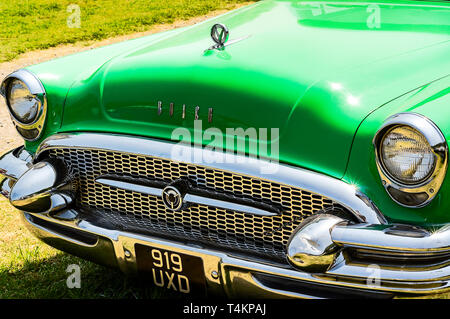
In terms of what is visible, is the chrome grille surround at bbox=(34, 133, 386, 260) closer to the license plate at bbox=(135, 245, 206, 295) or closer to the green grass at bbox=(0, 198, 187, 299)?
the license plate at bbox=(135, 245, 206, 295)

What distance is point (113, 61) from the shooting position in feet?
9.02

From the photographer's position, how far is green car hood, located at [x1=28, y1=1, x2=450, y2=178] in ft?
7.07

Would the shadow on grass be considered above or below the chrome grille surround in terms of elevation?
below

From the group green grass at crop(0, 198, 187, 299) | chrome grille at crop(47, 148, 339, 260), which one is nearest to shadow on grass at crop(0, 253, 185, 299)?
green grass at crop(0, 198, 187, 299)

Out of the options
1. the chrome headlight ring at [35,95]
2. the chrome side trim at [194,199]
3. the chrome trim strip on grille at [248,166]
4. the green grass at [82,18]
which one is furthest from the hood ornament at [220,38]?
the green grass at [82,18]

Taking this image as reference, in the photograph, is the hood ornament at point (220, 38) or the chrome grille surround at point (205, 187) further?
the hood ornament at point (220, 38)

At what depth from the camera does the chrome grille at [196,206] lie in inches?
85.2

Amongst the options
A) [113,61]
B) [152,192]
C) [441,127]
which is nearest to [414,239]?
[441,127]

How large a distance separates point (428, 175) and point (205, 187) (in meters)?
0.76

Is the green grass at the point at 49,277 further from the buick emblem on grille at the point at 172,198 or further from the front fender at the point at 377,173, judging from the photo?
the front fender at the point at 377,173

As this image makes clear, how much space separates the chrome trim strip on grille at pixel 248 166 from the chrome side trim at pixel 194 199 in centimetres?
12

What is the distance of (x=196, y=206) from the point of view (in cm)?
236

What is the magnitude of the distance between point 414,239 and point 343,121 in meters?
0.44
